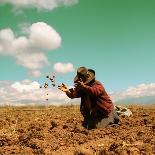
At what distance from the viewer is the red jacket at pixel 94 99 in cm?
997

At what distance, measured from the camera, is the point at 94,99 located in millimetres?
10062

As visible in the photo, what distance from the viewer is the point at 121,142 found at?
7.98 meters

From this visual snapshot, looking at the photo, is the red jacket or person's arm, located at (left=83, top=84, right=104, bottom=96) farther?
the red jacket

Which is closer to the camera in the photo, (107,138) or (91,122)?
(107,138)

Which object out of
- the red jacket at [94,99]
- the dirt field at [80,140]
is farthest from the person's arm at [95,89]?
the dirt field at [80,140]

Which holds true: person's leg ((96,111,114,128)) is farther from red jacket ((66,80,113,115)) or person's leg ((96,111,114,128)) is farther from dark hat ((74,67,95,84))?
dark hat ((74,67,95,84))

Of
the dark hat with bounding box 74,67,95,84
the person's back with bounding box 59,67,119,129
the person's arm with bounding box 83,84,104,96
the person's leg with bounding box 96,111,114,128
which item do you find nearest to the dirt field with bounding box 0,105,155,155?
the person's leg with bounding box 96,111,114,128

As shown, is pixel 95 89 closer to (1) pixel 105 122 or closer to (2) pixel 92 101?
(2) pixel 92 101

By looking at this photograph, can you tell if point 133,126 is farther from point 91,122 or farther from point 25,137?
point 25,137

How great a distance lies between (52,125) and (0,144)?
2.06m

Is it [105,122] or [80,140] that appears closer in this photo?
[80,140]

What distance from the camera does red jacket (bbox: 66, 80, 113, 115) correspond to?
997 centimetres

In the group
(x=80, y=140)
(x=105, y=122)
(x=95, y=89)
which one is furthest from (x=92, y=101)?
(x=80, y=140)

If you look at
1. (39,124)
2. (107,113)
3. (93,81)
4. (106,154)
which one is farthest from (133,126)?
(106,154)
